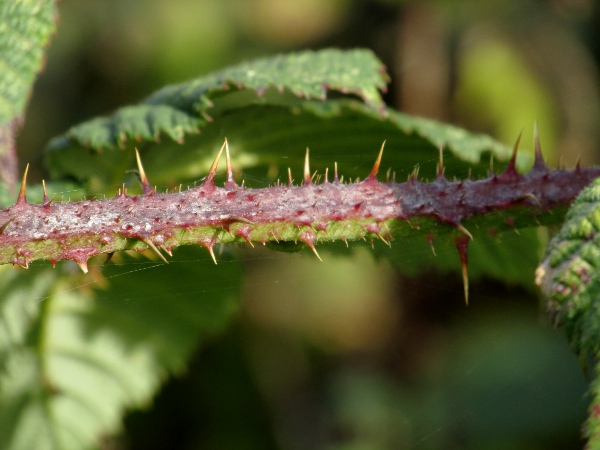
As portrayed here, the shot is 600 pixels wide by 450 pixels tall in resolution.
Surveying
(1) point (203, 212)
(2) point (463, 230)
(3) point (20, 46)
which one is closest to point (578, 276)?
(2) point (463, 230)

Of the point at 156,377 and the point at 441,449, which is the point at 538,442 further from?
the point at 156,377

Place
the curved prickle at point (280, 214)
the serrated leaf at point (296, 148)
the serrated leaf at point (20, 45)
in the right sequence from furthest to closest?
1. the serrated leaf at point (296, 148)
2. the serrated leaf at point (20, 45)
3. the curved prickle at point (280, 214)

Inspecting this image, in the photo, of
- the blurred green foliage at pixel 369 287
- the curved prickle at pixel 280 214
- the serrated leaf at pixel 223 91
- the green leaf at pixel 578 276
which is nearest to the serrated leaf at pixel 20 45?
the serrated leaf at pixel 223 91

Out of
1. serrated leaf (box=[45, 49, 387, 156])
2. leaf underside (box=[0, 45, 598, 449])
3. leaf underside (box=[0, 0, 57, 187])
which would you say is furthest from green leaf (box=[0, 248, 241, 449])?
leaf underside (box=[0, 0, 57, 187])

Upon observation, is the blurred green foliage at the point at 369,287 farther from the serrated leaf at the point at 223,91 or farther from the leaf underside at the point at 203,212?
the serrated leaf at the point at 223,91

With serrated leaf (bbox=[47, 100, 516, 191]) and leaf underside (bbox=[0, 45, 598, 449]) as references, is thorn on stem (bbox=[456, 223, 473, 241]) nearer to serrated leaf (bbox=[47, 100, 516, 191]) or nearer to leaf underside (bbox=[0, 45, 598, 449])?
leaf underside (bbox=[0, 45, 598, 449])

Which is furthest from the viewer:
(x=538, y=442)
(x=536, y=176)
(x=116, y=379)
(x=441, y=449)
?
(x=441, y=449)

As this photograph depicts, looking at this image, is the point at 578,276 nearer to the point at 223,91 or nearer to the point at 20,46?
the point at 223,91

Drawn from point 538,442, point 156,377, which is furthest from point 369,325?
point 156,377

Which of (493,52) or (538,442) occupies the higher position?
(493,52)
